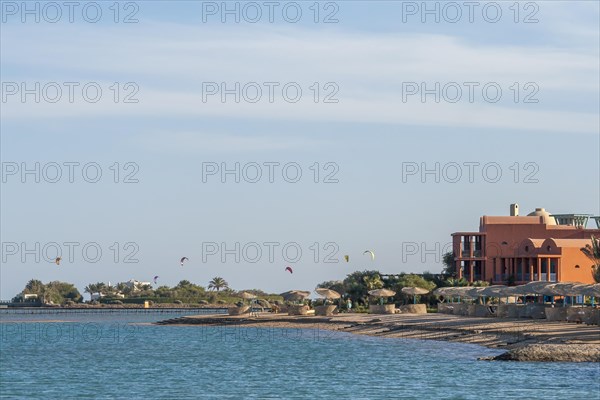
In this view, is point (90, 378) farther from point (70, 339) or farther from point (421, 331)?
point (70, 339)

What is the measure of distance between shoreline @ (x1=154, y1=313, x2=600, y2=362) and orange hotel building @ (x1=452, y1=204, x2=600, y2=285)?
1677 cm

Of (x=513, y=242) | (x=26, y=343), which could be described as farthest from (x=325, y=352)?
(x=513, y=242)

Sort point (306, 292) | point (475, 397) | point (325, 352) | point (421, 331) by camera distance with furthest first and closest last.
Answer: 1. point (306, 292)
2. point (421, 331)
3. point (325, 352)
4. point (475, 397)

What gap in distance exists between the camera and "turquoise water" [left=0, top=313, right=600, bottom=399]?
43062 mm

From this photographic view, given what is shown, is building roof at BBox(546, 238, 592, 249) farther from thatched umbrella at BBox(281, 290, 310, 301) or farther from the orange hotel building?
thatched umbrella at BBox(281, 290, 310, 301)

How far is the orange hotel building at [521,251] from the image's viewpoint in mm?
96125

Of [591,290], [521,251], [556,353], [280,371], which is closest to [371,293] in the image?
[521,251]

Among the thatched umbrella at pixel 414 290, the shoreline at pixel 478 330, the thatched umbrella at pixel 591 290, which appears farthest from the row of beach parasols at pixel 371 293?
the thatched umbrella at pixel 591 290

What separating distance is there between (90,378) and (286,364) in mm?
10748

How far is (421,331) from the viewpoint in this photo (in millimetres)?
69688

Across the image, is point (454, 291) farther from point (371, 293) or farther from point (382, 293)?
point (371, 293)

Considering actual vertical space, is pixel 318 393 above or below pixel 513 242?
below

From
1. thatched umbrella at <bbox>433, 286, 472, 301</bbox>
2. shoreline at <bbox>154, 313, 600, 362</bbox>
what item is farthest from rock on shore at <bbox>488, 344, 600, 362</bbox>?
thatched umbrella at <bbox>433, 286, 472, 301</bbox>

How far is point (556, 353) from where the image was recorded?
48.9 m
